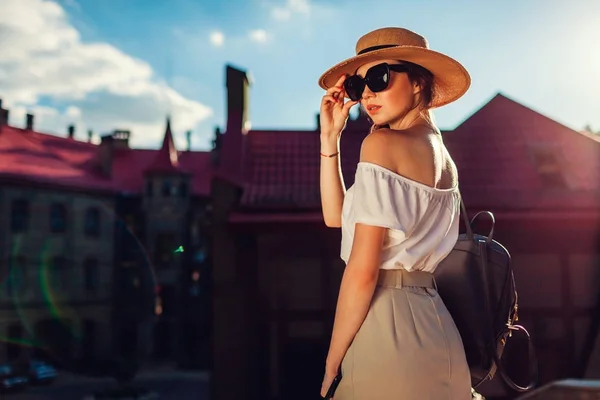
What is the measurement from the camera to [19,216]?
82.4 ft

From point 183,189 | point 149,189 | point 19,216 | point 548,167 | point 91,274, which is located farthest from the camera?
point 183,189

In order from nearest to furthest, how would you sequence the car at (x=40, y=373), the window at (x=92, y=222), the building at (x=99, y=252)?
the car at (x=40, y=373) → the building at (x=99, y=252) → the window at (x=92, y=222)

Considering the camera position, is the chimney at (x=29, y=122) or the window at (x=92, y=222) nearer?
the window at (x=92, y=222)

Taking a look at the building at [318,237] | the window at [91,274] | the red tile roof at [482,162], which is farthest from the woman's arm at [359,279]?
the window at [91,274]

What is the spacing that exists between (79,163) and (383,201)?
1226 inches

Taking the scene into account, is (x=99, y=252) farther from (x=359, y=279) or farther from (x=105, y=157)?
(x=359, y=279)

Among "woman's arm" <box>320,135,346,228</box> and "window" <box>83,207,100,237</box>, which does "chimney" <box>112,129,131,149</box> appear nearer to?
"window" <box>83,207,100,237</box>

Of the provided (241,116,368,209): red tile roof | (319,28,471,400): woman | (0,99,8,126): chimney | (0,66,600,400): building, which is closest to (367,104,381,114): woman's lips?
(319,28,471,400): woman

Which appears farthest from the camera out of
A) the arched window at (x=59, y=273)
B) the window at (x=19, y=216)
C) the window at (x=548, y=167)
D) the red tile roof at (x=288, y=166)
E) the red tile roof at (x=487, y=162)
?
the arched window at (x=59, y=273)

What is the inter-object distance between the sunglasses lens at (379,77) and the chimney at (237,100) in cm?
864

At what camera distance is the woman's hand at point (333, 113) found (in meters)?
2.03

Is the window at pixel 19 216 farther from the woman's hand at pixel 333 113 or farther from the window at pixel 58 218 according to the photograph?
the woman's hand at pixel 333 113

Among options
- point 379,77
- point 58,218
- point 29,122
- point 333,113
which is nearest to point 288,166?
point 333,113

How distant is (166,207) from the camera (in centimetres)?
2952
